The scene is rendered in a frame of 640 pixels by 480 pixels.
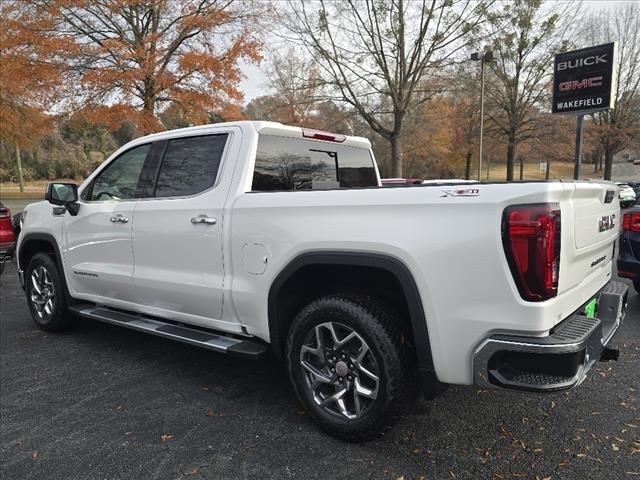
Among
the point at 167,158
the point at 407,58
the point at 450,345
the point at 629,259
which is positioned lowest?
the point at 629,259

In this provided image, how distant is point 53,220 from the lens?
4.82m

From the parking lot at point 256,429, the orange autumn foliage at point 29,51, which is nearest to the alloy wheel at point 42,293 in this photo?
the parking lot at point 256,429

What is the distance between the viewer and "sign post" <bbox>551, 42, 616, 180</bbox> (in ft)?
33.8

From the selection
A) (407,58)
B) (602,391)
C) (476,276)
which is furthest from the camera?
(407,58)

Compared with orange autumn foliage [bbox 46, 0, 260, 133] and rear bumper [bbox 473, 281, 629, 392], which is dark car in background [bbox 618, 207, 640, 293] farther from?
orange autumn foliage [bbox 46, 0, 260, 133]

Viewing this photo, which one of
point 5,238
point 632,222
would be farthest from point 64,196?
point 632,222

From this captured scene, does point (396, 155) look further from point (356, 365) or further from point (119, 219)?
point (356, 365)

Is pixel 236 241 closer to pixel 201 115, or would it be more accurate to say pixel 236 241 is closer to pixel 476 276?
pixel 476 276

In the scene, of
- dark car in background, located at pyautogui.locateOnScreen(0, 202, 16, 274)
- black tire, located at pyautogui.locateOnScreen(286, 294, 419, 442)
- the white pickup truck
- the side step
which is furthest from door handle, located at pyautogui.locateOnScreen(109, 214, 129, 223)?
dark car in background, located at pyautogui.locateOnScreen(0, 202, 16, 274)

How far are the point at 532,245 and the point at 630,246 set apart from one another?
12.7 ft

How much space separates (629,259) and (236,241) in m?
4.40

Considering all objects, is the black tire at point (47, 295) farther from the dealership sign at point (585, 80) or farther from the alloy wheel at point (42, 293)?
the dealership sign at point (585, 80)

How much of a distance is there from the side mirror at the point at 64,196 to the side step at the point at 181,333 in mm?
959

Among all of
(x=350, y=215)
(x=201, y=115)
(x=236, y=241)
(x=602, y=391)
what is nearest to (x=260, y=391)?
(x=236, y=241)
